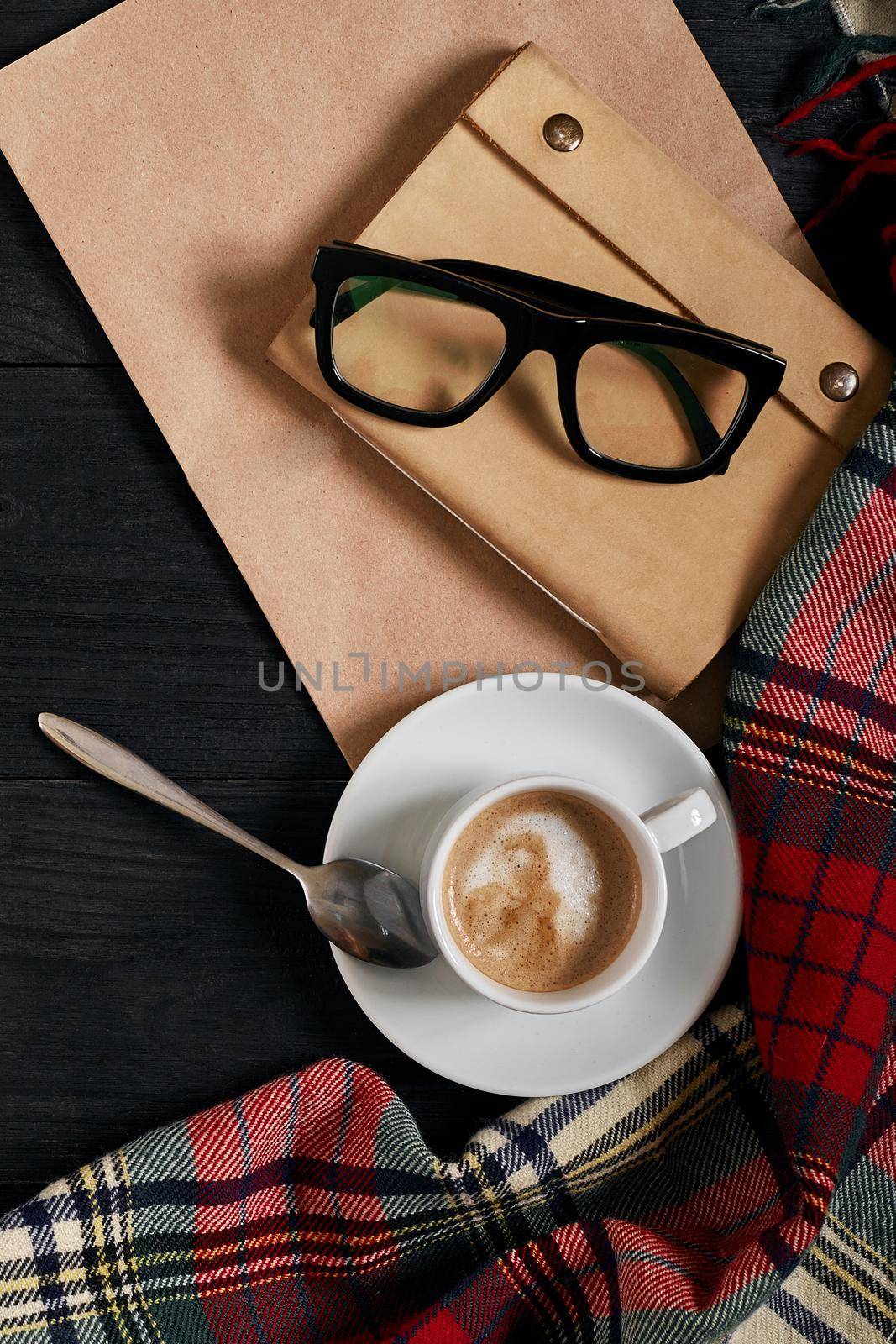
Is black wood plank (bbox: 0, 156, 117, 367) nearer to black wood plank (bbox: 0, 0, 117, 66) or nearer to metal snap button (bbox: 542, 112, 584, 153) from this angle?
black wood plank (bbox: 0, 0, 117, 66)

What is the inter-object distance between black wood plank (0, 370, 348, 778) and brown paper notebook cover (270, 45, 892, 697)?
0.12m

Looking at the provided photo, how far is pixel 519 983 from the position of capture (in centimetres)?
58

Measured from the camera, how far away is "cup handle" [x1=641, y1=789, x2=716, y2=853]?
1.82 feet

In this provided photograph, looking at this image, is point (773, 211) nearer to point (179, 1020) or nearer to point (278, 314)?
point (278, 314)

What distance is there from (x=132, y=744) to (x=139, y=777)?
4cm

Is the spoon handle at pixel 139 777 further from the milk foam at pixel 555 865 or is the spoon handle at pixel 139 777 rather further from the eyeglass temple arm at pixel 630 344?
the eyeglass temple arm at pixel 630 344

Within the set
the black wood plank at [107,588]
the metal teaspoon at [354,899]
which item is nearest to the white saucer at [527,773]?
the metal teaspoon at [354,899]

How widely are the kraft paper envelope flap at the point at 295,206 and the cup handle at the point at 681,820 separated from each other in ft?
0.28

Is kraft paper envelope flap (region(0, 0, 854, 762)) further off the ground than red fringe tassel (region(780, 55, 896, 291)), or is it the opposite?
red fringe tassel (region(780, 55, 896, 291))

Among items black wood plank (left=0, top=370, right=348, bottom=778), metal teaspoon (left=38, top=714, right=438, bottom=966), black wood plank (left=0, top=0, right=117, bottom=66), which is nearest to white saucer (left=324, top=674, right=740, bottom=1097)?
metal teaspoon (left=38, top=714, right=438, bottom=966)

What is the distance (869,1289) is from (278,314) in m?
0.71

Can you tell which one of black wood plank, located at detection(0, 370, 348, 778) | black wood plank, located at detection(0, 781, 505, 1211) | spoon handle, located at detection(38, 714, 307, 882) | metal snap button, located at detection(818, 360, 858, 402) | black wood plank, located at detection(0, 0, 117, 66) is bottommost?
black wood plank, located at detection(0, 781, 505, 1211)

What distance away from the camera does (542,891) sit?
589mm

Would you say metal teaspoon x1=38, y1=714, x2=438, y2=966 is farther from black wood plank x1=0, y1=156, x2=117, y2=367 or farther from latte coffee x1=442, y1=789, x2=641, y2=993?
black wood plank x1=0, y1=156, x2=117, y2=367
